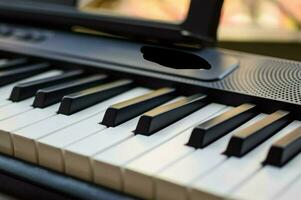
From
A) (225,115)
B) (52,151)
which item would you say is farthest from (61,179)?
(225,115)

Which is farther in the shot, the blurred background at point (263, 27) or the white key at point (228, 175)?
Result: the blurred background at point (263, 27)

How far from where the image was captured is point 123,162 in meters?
0.66

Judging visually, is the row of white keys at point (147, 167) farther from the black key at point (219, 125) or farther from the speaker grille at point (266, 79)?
the speaker grille at point (266, 79)

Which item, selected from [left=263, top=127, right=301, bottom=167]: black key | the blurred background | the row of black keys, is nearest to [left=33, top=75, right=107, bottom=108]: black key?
the row of black keys

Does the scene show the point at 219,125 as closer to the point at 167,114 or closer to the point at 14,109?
the point at 167,114

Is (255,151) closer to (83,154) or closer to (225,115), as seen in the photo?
(225,115)

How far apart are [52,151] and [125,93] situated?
26 cm

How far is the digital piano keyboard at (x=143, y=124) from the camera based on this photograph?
0.63 meters

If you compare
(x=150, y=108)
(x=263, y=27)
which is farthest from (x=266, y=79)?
(x=263, y=27)

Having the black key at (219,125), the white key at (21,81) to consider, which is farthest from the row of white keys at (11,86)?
the black key at (219,125)

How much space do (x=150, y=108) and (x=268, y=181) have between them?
0.29 metres

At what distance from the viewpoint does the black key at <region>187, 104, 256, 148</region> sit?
0.71 m

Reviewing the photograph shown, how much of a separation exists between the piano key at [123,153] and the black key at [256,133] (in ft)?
0.32

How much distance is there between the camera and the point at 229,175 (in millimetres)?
620
